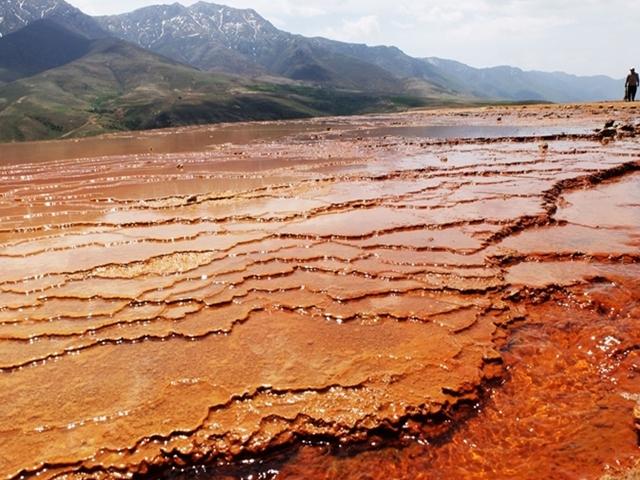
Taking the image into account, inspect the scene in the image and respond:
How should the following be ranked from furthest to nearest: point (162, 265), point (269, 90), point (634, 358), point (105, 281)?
point (269, 90) < point (162, 265) < point (105, 281) < point (634, 358)

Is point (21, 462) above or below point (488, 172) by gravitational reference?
below

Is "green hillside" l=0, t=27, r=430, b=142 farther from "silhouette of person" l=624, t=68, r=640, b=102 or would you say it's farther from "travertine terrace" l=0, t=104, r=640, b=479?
"travertine terrace" l=0, t=104, r=640, b=479

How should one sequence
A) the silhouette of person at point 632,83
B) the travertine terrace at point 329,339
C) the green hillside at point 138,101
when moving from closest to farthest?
1. the travertine terrace at point 329,339
2. the silhouette of person at point 632,83
3. the green hillside at point 138,101

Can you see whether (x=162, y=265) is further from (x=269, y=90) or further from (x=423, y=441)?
(x=269, y=90)

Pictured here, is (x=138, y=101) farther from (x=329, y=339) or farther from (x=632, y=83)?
(x=329, y=339)

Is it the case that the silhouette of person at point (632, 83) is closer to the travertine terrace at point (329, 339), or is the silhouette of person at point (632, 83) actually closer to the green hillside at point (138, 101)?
the travertine terrace at point (329, 339)

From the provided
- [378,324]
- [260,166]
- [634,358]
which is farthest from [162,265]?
[260,166]

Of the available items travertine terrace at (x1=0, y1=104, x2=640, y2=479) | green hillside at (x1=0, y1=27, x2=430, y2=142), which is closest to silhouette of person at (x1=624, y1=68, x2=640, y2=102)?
travertine terrace at (x1=0, y1=104, x2=640, y2=479)

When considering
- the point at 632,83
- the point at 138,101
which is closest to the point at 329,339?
the point at 632,83

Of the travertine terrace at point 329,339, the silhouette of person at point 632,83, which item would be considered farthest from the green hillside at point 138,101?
the travertine terrace at point 329,339
